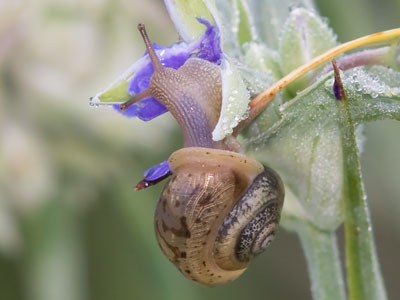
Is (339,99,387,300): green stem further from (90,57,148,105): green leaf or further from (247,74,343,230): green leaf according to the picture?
(90,57,148,105): green leaf

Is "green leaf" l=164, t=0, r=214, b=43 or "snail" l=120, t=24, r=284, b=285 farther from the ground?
"green leaf" l=164, t=0, r=214, b=43

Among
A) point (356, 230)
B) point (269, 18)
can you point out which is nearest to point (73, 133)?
point (269, 18)

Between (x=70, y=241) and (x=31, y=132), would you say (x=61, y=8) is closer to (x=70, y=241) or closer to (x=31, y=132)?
(x=31, y=132)

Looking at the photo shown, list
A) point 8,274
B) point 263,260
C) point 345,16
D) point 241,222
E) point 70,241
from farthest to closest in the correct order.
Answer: point 263,260, point 8,274, point 70,241, point 345,16, point 241,222

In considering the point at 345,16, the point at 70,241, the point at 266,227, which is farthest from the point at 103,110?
the point at 266,227

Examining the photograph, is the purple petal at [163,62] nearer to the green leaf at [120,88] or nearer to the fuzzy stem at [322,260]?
the green leaf at [120,88]

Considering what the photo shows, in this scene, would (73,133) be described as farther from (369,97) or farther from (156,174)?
(369,97)

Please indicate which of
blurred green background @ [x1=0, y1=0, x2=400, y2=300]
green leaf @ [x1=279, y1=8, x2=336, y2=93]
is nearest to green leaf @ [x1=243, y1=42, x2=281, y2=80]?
green leaf @ [x1=279, y1=8, x2=336, y2=93]

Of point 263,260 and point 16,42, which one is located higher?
point 16,42
